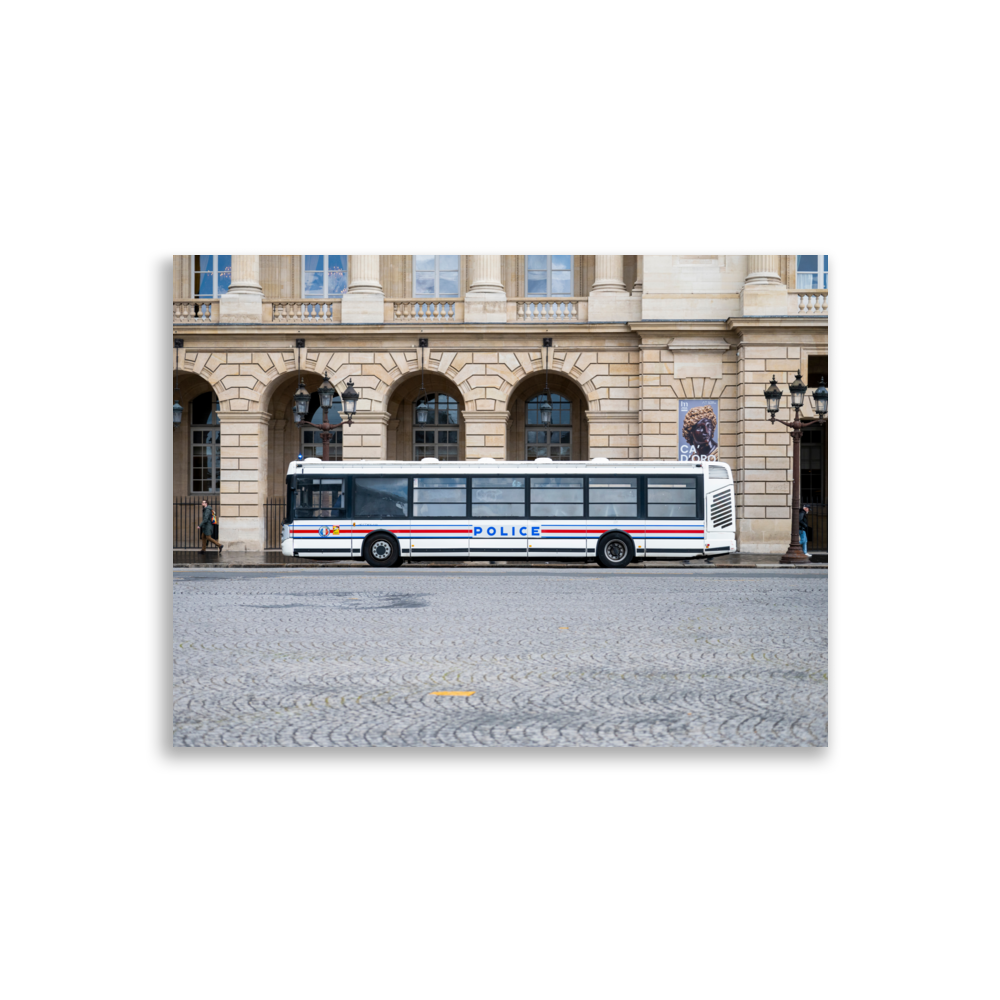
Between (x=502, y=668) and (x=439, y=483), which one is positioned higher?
(x=439, y=483)

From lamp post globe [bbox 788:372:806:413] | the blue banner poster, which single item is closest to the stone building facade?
the blue banner poster

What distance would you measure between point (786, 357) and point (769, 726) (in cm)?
2432

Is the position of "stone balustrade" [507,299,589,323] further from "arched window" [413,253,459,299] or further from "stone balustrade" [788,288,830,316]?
"stone balustrade" [788,288,830,316]

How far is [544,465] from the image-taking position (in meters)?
23.7

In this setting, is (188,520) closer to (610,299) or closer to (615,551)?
(610,299)

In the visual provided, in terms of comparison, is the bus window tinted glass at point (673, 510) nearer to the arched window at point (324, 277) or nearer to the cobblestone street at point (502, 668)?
the cobblestone street at point (502, 668)

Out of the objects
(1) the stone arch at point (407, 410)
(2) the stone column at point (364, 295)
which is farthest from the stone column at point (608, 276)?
(2) the stone column at point (364, 295)

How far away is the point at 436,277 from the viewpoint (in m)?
32.7

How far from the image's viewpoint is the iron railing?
31594mm

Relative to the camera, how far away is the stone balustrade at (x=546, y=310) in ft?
101

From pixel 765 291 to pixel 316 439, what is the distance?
51.1 feet

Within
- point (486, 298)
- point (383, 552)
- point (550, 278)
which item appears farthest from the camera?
point (550, 278)

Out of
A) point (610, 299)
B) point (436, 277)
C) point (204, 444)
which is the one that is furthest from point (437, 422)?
point (204, 444)

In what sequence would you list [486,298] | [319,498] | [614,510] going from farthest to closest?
1. [486,298]
2. [319,498]
3. [614,510]
